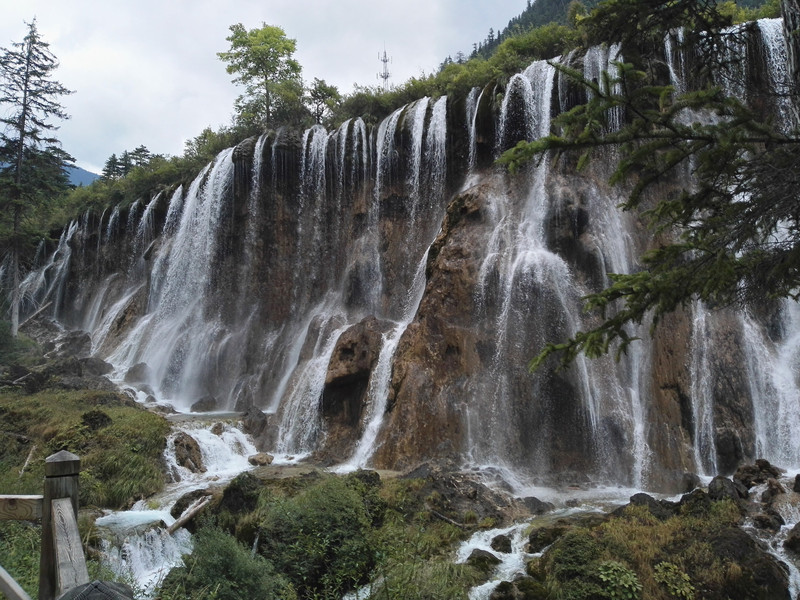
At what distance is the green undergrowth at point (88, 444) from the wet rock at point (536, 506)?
7.87m

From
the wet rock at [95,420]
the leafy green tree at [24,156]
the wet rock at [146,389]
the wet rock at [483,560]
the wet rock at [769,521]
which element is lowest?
the wet rock at [483,560]

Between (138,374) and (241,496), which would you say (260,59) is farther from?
(241,496)

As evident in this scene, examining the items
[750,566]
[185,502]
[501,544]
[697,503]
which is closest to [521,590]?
[501,544]

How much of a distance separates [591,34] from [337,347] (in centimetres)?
1271

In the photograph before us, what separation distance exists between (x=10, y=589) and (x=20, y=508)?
1.18m

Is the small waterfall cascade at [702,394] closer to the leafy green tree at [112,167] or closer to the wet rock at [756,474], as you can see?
the wet rock at [756,474]

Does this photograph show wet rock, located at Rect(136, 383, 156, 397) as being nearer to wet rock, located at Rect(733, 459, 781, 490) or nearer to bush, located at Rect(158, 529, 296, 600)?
bush, located at Rect(158, 529, 296, 600)

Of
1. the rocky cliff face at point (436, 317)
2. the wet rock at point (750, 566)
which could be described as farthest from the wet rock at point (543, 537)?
the rocky cliff face at point (436, 317)

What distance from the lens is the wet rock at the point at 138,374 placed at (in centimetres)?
2431

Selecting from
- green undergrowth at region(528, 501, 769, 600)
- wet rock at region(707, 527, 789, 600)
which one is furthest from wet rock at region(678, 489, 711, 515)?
wet rock at region(707, 527, 789, 600)

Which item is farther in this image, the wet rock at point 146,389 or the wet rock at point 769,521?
the wet rock at point 146,389

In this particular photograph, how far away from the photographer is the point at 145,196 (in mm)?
35625

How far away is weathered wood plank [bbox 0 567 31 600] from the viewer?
9.22ft

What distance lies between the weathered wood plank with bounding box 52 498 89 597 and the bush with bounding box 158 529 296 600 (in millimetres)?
2548
